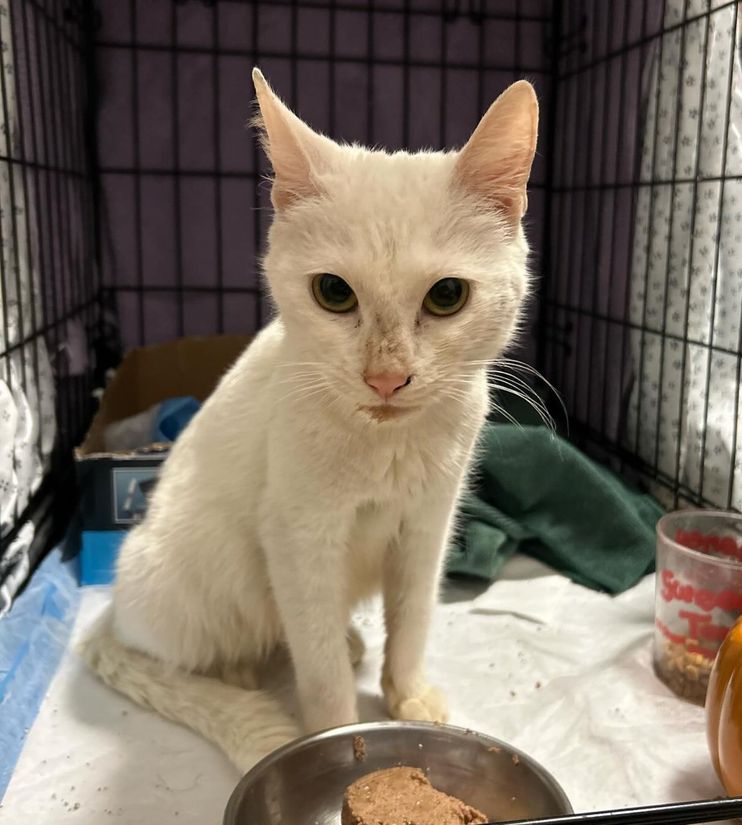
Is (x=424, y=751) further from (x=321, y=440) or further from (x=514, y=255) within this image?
(x=514, y=255)

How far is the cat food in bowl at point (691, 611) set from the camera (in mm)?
1245

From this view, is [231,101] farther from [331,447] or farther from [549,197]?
[331,447]

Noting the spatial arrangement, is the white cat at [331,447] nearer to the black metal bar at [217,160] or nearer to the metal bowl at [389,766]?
the metal bowl at [389,766]

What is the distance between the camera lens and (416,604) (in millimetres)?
1191

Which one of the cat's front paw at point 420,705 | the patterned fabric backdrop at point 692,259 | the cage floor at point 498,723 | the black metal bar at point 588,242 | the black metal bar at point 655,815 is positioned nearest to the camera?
the black metal bar at point 655,815

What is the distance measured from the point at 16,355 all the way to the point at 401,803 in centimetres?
115

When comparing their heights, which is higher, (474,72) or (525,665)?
(474,72)

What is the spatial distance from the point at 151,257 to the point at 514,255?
69.8 inches

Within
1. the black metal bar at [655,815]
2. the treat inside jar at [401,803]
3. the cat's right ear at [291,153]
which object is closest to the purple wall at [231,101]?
the cat's right ear at [291,153]

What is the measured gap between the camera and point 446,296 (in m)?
0.90

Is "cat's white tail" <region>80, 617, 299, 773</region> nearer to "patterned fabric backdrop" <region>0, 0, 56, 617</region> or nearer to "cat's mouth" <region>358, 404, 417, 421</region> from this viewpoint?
"patterned fabric backdrop" <region>0, 0, 56, 617</region>

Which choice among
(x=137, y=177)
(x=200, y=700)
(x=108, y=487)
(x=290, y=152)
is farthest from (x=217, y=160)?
(x=200, y=700)

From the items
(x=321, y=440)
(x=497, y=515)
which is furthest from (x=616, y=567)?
(x=321, y=440)

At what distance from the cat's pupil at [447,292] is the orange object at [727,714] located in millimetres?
570
